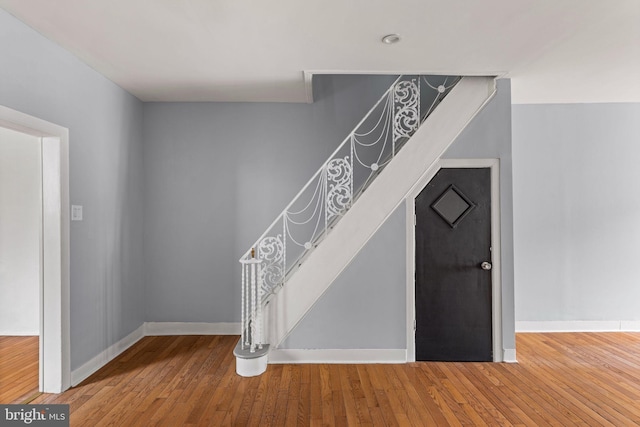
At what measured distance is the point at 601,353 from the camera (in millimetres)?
4113

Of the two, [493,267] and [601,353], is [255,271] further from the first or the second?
[601,353]

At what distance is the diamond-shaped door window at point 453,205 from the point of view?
389cm

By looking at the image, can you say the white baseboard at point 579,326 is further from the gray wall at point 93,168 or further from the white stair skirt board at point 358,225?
the gray wall at point 93,168

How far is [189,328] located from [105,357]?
1.11m

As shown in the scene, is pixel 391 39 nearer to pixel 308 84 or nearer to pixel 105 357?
pixel 308 84

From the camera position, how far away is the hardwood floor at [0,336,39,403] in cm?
309

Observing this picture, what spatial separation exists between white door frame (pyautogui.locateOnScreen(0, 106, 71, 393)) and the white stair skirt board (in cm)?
175

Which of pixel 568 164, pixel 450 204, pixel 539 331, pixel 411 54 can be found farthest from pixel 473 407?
pixel 568 164

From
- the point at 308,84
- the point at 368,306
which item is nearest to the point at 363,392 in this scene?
the point at 368,306

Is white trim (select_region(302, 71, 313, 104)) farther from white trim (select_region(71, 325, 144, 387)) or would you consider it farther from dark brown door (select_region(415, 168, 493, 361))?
white trim (select_region(71, 325, 144, 387))

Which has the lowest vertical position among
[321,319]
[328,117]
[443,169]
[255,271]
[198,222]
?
[321,319]

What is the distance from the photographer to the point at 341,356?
A: 3822mm

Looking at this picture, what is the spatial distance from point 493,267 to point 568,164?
2.12 metres

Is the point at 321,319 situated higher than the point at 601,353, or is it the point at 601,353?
the point at 321,319
